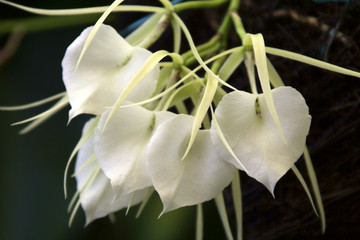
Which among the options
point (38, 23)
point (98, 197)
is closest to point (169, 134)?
point (98, 197)

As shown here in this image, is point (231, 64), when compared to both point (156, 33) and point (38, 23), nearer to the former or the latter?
point (156, 33)

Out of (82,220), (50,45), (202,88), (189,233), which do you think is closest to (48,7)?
(50,45)

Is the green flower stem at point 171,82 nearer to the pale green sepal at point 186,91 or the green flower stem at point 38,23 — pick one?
the pale green sepal at point 186,91

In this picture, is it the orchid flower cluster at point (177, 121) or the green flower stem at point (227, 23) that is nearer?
the orchid flower cluster at point (177, 121)

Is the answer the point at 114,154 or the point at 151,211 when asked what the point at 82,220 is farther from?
the point at 114,154

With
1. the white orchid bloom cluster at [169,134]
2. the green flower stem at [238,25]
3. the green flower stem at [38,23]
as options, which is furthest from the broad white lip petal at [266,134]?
the green flower stem at [38,23]

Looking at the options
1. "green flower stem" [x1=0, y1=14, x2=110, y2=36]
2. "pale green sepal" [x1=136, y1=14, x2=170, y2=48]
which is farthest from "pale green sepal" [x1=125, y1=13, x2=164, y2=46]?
"green flower stem" [x1=0, y1=14, x2=110, y2=36]

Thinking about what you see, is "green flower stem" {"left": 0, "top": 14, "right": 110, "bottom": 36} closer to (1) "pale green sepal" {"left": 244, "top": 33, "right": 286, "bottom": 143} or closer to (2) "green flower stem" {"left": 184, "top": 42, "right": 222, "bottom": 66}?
(2) "green flower stem" {"left": 184, "top": 42, "right": 222, "bottom": 66}
